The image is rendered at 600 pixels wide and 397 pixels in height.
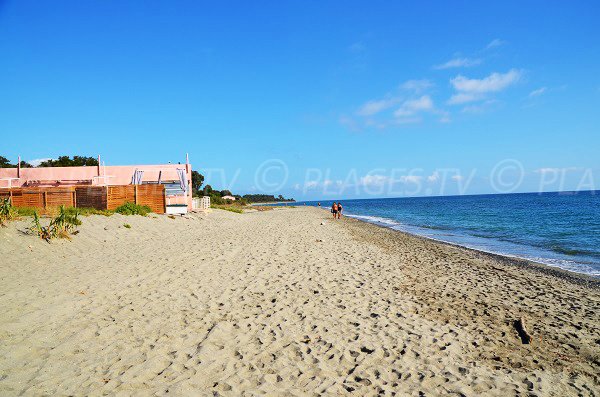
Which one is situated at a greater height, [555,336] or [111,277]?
[111,277]

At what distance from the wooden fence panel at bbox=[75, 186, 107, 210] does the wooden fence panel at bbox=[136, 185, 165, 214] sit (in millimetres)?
2248

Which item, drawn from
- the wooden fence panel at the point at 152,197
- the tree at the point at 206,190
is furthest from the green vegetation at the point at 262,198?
the wooden fence panel at the point at 152,197

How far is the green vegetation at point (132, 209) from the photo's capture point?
63.7 feet

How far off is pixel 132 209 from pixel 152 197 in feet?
9.24

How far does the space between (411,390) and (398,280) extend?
17.3 ft

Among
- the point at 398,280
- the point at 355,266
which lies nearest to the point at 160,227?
the point at 355,266

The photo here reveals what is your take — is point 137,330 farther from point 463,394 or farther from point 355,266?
→ point 355,266

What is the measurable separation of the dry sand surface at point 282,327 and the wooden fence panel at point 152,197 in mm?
11174

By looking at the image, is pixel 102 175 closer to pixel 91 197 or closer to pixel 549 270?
pixel 91 197

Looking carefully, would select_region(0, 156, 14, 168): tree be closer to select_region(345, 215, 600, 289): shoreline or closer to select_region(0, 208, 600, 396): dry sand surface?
select_region(0, 208, 600, 396): dry sand surface

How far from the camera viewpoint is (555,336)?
18.7ft

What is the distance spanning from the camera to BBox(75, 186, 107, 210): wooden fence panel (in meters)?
19.9

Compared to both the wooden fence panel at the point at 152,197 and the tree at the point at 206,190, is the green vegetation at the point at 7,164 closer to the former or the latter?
the tree at the point at 206,190

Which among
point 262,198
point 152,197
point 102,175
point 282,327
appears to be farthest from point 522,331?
point 262,198
